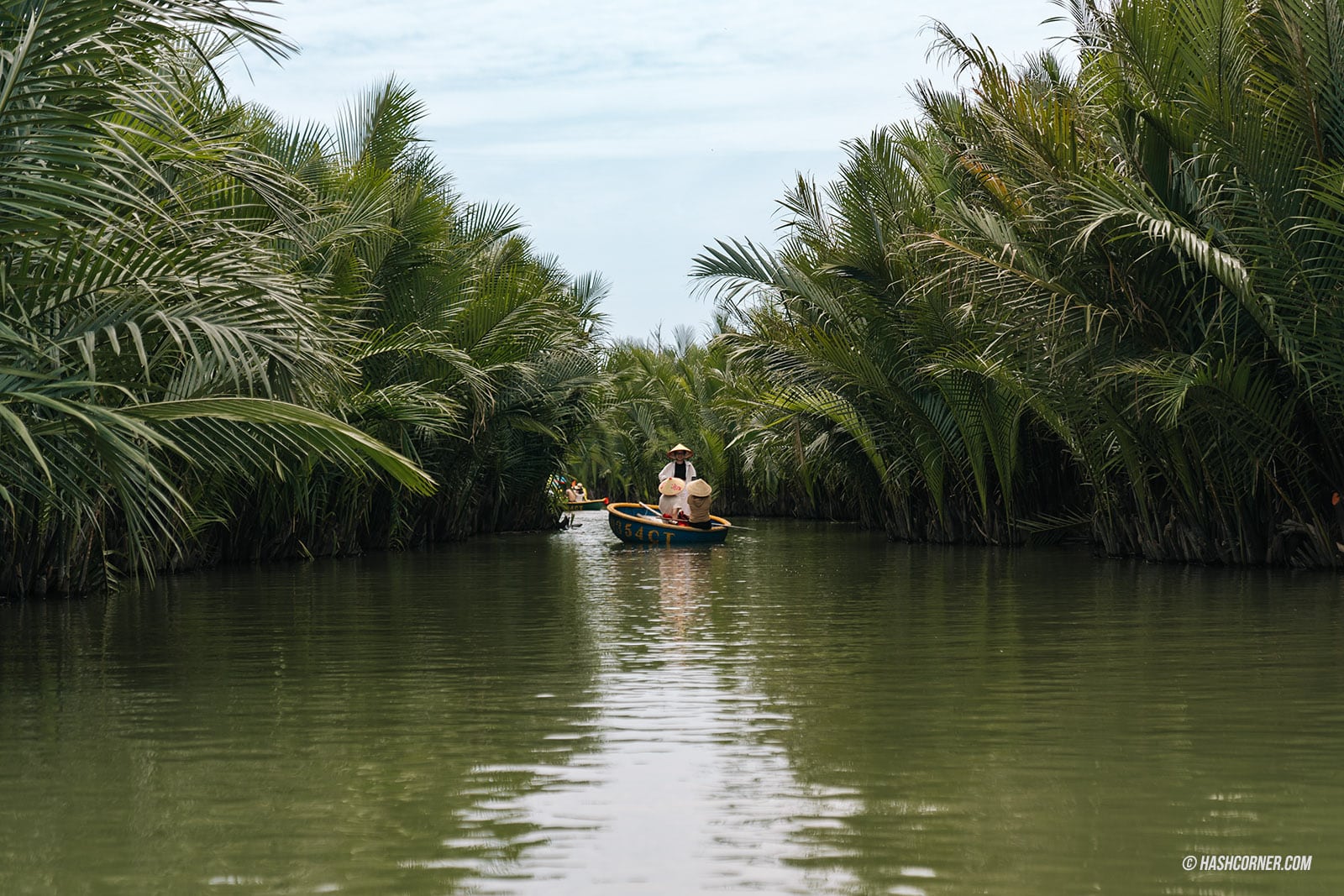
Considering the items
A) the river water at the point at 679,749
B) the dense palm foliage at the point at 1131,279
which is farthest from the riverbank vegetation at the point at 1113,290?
the river water at the point at 679,749

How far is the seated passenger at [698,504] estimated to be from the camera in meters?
21.7

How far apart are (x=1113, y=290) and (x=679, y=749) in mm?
8861

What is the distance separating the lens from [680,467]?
24125 mm

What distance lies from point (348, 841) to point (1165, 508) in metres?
12.9

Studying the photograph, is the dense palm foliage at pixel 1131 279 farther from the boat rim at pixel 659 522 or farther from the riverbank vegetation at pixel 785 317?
the boat rim at pixel 659 522

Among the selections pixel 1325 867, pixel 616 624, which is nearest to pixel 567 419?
pixel 616 624

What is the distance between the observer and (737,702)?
655cm

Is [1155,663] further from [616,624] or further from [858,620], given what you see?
[616,624]

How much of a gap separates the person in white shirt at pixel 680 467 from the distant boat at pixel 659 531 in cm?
105

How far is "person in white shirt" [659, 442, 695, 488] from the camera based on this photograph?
23422 mm

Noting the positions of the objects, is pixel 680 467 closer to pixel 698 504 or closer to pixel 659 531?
pixel 698 504

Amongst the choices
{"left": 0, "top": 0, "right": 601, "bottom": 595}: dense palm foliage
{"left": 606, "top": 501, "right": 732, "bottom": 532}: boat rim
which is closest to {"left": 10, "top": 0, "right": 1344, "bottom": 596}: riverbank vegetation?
{"left": 0, "top": 0, "right": 601, "bottom": 595}: dense palm foliage

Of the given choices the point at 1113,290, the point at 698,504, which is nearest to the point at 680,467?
the point at 698,504

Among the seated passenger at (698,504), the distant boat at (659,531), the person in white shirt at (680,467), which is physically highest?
the person in white shirt at (680,467)
